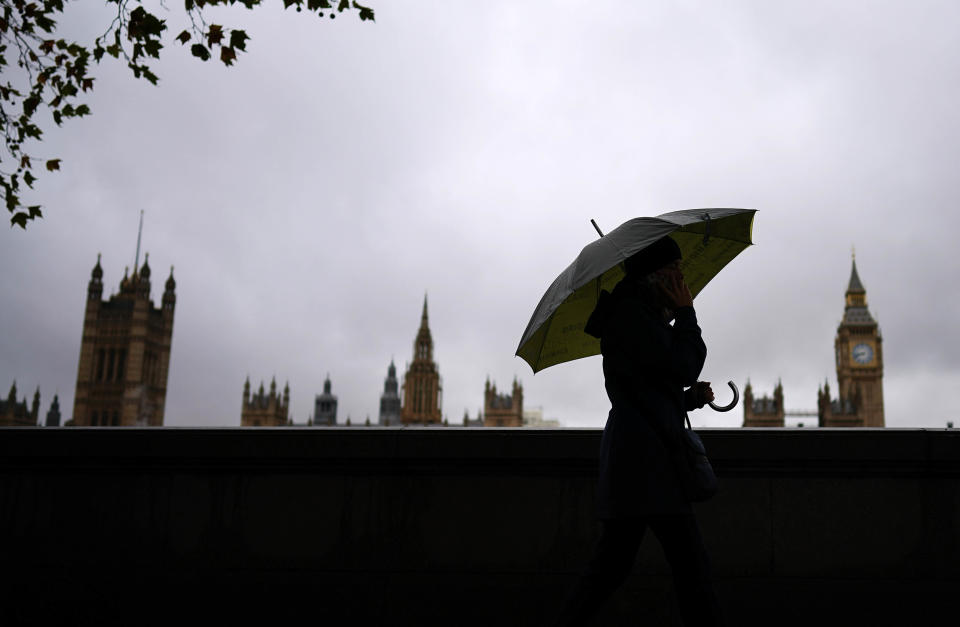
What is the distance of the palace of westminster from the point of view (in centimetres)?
9969

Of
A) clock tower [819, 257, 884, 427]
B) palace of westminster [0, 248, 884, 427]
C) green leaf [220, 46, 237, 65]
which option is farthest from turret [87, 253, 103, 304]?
green leaf [220, 46, 237, 65]
